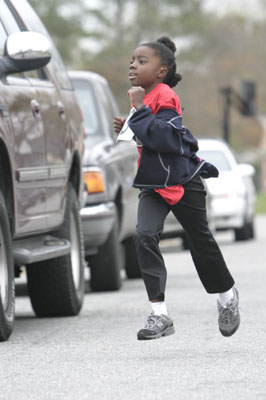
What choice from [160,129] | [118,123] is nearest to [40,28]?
[118,123]

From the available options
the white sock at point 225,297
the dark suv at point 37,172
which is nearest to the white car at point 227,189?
the dark suv at point 37,172

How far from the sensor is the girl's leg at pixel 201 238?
622 centimetres

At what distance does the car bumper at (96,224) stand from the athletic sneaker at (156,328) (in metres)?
3.74

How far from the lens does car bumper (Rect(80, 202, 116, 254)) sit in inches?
396

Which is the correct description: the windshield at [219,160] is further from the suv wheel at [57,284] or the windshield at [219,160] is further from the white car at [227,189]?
the suv wheel at [57,284]

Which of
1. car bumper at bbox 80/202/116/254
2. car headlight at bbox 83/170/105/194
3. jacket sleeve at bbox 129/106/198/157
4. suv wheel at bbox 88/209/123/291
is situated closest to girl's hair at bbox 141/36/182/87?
jacket sleeve at bbox 129/106/198/157

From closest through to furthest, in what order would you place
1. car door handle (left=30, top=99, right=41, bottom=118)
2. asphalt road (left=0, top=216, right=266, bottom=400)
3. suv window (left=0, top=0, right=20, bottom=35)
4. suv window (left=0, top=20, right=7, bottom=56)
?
asphalt road (left=0, top=216, right=266, bottom=400) < suv window (left=0, top=20, right=7, bottom=56) < car door handle (left=30, top=99, right=41, bottom=118) < suv window (left=0, top=0, right=20, bottom=35)

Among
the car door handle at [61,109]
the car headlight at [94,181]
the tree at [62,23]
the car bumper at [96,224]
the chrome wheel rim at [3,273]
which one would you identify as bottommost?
the tree at [62,23]

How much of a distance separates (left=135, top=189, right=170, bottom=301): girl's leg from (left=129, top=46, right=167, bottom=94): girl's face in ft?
1.81

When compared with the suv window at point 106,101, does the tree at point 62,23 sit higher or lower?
lower

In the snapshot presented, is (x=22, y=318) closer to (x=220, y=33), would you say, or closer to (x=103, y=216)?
(x=103, y=216)

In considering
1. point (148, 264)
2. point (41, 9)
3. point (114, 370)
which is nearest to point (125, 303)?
point (148, 264)

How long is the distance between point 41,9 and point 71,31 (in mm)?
1873

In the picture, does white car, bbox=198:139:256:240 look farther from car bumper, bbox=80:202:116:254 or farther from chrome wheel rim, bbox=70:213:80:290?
chrome wheel rim, bbox=70:213:80:290
